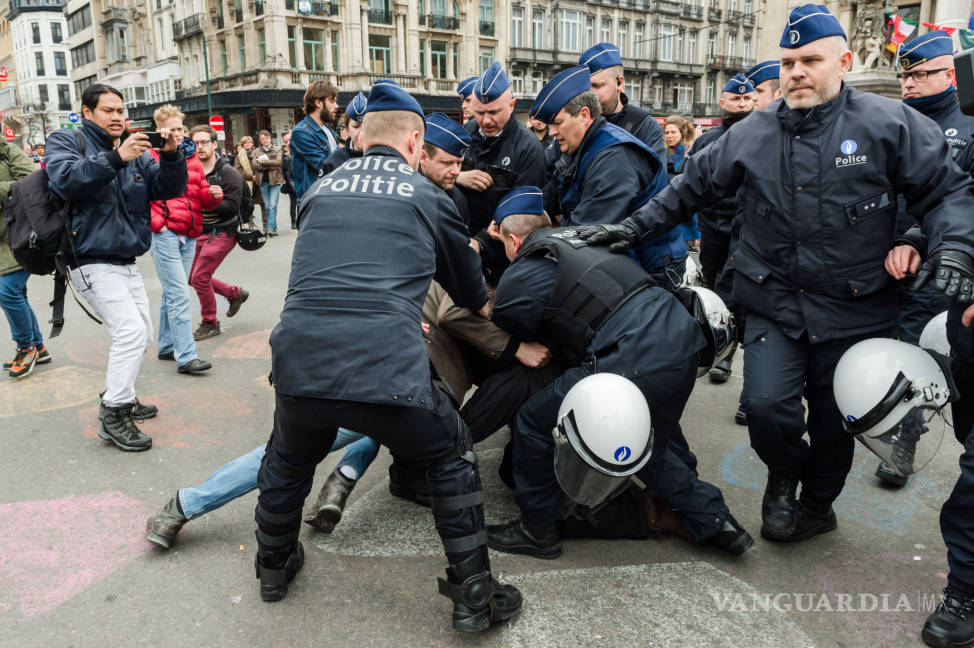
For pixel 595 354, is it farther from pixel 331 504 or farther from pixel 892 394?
pixel 331 504

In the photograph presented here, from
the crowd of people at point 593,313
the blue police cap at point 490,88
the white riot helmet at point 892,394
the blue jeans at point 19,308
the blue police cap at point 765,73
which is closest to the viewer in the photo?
the crowd of people at point 593,313

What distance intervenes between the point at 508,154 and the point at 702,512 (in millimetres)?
2377

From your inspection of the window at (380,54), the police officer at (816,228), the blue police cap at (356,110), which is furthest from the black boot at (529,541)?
the window at (380,54)

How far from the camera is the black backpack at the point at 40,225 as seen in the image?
412 cm

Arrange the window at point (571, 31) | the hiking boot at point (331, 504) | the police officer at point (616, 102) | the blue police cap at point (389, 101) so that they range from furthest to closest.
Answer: the window at point (571, 31) < the police officer at point (616, 102) < the hiking boot at point (331, 504) < the blue police cap at point (389, 101)

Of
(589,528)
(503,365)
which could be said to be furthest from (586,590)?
(503,365)

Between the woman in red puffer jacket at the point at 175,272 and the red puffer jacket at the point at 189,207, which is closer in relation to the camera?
the woman in red puffer jacket at the point at 175,272

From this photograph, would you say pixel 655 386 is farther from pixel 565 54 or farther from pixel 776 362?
pixel 565 54

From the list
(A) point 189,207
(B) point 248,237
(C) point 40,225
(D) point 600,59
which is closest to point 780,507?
(D) point 600,59

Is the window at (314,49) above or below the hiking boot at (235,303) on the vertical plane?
above

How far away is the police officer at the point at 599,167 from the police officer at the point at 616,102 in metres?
0.75

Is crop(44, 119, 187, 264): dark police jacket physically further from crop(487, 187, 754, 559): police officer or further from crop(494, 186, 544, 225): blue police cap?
crop(487, 187, 754, 559): police officer

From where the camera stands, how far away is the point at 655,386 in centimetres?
284

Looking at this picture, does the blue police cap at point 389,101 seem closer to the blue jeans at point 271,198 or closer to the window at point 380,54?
the blue jeans at point 271,198
